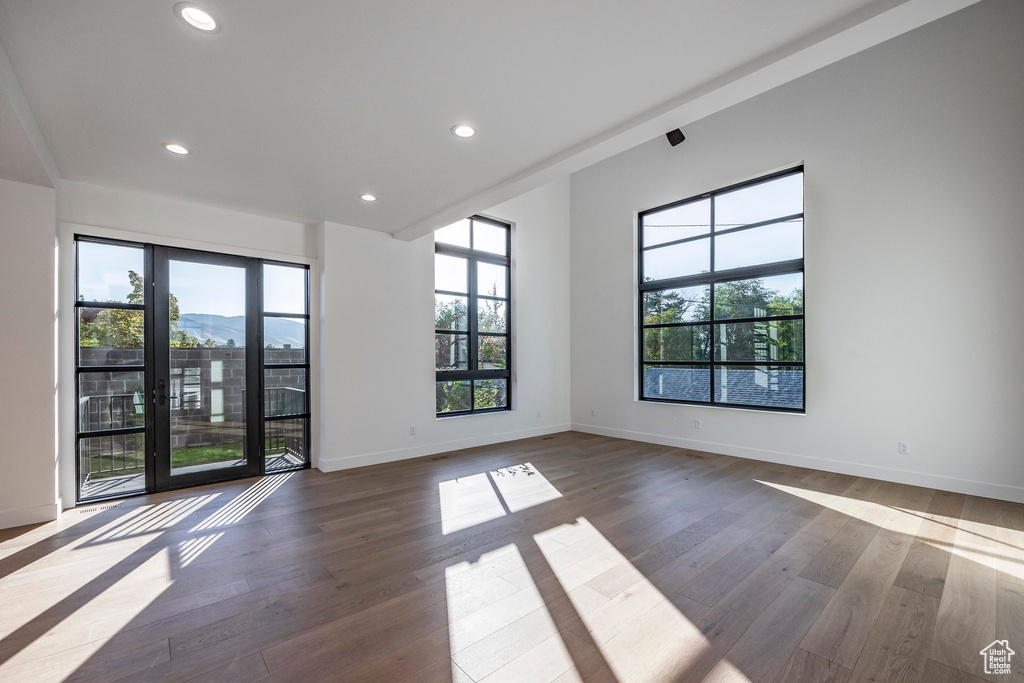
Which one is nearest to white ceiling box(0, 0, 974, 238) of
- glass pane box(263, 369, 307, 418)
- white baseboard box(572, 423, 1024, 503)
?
glass pane box(263, 369, 307, 418)

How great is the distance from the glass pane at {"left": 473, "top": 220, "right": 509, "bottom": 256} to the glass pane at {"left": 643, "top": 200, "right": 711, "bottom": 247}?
205cm

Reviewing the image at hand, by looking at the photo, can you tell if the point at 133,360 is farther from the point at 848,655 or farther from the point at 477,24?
the point at 848,655

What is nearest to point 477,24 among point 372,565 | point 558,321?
point 372,565

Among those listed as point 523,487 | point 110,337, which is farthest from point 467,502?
point 110,337

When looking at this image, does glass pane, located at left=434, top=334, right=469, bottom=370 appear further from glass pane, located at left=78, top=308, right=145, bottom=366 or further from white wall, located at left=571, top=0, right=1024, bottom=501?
white wall, located at left=571, top=0, right=1024, bottom=501

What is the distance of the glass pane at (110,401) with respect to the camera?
395cm

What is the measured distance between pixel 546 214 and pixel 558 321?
1.72m

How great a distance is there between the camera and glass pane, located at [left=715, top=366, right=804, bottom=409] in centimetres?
513

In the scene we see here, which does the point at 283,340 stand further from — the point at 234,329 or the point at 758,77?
the point at 758,77

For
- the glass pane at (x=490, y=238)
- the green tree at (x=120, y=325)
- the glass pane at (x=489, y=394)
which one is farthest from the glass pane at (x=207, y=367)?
the glass pane at (x=490, y=238)

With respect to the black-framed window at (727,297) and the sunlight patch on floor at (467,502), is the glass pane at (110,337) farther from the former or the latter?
the black-framed window at (727,297)

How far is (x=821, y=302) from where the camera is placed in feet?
16.0

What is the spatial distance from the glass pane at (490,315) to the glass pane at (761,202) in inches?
122

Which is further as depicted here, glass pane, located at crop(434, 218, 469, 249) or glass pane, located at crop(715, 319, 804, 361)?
glass pane, located at crop(434, 218, 469, 249)
